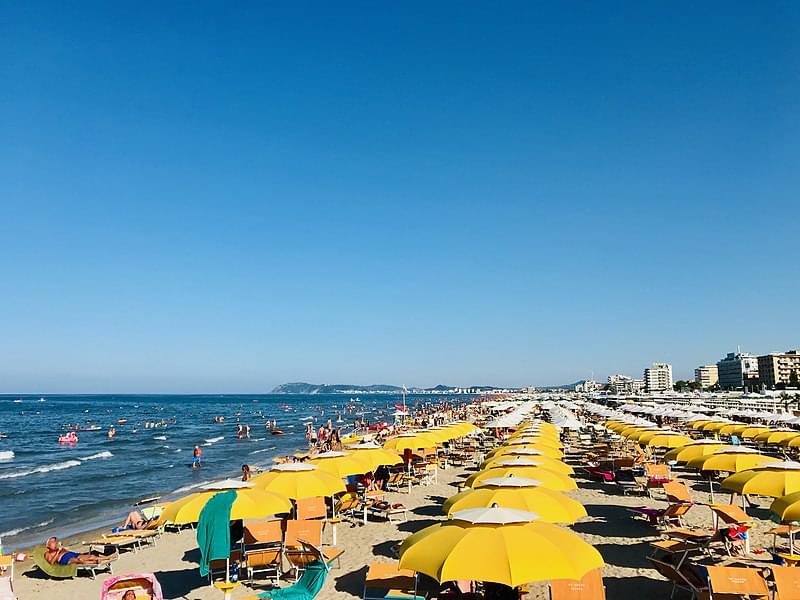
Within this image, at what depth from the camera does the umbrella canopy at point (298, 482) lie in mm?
10250

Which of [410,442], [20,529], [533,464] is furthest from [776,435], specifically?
[20,529]

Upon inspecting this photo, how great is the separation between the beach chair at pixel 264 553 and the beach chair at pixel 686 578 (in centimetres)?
535

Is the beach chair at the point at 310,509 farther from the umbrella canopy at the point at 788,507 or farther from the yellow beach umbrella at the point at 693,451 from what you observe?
the umbrella canopy at the point at 788,507

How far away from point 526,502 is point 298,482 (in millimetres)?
4442

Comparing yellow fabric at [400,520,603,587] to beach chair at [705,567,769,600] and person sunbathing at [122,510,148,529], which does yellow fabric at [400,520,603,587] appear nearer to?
beach chair at [705,567,769,600]

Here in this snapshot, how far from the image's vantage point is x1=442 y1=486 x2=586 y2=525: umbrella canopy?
7230 millimetres

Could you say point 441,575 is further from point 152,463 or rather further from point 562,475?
point 152,463

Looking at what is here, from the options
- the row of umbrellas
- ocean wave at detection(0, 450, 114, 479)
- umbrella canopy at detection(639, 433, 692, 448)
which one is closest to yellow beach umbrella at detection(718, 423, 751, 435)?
umbrella canopy at detection(639, 433, 692, 448)

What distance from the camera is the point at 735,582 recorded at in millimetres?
6883

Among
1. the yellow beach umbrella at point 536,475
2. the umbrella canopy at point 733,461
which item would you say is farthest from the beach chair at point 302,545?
the umbrella canopy at point 733,461

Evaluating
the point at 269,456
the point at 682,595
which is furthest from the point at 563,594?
the point at 269,456

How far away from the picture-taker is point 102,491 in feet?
78.8

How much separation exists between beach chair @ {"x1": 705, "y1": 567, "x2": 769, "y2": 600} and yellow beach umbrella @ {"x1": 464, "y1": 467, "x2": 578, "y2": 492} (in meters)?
2.46

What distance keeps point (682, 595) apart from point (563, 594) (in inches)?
93.3
